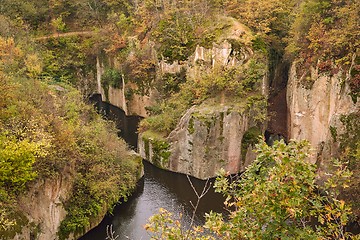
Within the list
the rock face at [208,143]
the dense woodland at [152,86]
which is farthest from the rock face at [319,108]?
the rock face at [208,143]

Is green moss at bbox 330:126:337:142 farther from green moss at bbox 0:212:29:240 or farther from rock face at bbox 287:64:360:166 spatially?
green moss at bbox 0:212:29:240

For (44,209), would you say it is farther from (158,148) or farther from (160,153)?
(158,148)

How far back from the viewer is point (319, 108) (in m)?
22.9

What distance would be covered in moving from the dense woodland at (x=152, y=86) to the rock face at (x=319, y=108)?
0.74m

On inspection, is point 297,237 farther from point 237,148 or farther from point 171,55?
point 171,55

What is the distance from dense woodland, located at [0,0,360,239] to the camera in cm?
601

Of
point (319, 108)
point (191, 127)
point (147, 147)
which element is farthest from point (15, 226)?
point (319, 108)

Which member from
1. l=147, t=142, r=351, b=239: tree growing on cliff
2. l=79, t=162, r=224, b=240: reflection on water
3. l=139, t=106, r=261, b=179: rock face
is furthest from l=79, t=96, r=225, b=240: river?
l=147, t=142, r=351, b=239: tree growing on cliff

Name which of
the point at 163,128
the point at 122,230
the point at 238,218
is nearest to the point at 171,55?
the point at 163,128

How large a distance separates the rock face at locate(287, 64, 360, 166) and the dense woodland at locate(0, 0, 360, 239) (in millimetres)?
741

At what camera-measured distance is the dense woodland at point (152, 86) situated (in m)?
6.01

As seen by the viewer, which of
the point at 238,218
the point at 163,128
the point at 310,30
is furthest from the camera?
the point at 163,128

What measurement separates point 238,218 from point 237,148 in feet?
62.4

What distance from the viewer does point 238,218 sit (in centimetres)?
607
